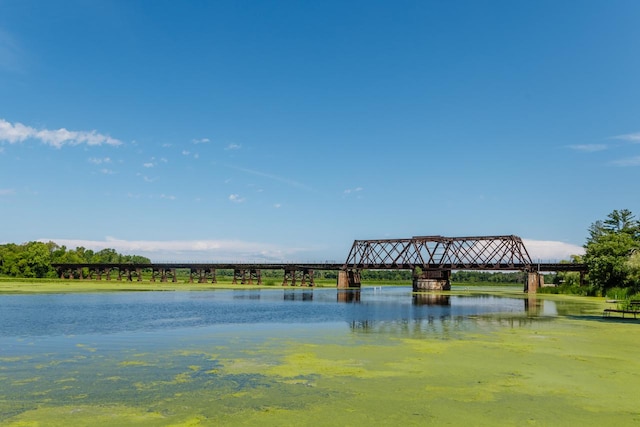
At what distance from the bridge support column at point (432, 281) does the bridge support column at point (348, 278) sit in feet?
64.6

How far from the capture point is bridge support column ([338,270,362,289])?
13750cm

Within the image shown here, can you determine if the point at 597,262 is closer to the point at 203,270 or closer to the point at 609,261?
the point at 609,261

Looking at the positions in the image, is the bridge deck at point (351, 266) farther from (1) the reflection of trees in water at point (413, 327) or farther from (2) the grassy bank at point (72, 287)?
(1) the reflection of trees in water at point (413, 327)

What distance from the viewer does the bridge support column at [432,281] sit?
124 m

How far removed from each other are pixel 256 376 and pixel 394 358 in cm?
625

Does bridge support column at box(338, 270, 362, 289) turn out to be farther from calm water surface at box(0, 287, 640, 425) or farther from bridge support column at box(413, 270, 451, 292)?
calm water surface at box(0, 287, 640, 425)

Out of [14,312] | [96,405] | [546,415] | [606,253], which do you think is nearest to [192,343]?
[96,405]

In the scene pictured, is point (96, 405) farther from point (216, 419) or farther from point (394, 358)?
point (394, 358)

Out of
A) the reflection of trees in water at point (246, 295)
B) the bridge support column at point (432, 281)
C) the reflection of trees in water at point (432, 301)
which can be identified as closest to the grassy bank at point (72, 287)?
→ the reflection of trees in water at point (246, 295)

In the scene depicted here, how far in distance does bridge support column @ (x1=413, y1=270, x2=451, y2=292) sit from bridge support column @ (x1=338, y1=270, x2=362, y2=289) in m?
19.7

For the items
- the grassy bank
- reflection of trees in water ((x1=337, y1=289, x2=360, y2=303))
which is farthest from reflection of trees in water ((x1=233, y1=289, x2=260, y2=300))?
the grassy bank

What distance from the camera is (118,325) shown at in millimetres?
31625

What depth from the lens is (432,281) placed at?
125 metres

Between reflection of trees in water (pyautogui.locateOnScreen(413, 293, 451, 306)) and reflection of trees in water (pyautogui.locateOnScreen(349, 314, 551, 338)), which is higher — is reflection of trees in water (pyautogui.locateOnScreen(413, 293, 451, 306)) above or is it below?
below
